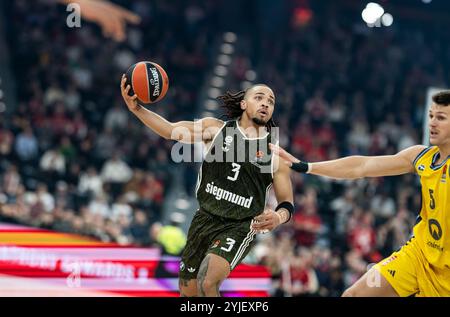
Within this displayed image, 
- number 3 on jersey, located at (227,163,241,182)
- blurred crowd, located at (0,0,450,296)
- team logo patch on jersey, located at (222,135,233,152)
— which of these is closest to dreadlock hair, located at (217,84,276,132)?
team logo patch on jersey, located at (222,135,233,152)

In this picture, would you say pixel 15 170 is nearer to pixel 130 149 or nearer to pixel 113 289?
pixel 130 149

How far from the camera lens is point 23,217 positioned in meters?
12.9

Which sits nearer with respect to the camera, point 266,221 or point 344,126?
point 266,221

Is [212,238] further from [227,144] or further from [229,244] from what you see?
[227,144]

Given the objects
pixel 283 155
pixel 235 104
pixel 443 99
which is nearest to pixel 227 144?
pixel 235 104

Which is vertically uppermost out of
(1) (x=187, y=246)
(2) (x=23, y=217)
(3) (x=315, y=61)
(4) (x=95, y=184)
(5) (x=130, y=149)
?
(3) (x=315, y=61)

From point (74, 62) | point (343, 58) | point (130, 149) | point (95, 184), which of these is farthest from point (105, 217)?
point (343, 58)

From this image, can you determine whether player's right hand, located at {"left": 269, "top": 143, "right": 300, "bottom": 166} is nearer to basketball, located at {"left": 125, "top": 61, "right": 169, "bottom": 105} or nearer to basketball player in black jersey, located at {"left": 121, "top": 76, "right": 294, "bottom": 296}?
basketball player in black jersey, located at {"left": 121, "top": 76, "right": 294, "bottom": 296}

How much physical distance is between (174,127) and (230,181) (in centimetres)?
65

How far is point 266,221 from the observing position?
→ 6633 millimetres

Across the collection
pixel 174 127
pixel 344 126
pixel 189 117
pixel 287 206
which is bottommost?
pixel 287 206

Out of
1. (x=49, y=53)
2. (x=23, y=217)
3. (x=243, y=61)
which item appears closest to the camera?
(x=23, y=217)

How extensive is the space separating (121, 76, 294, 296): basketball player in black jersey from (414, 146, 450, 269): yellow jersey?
1119mm

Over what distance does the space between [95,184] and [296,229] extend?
3.52 metres
